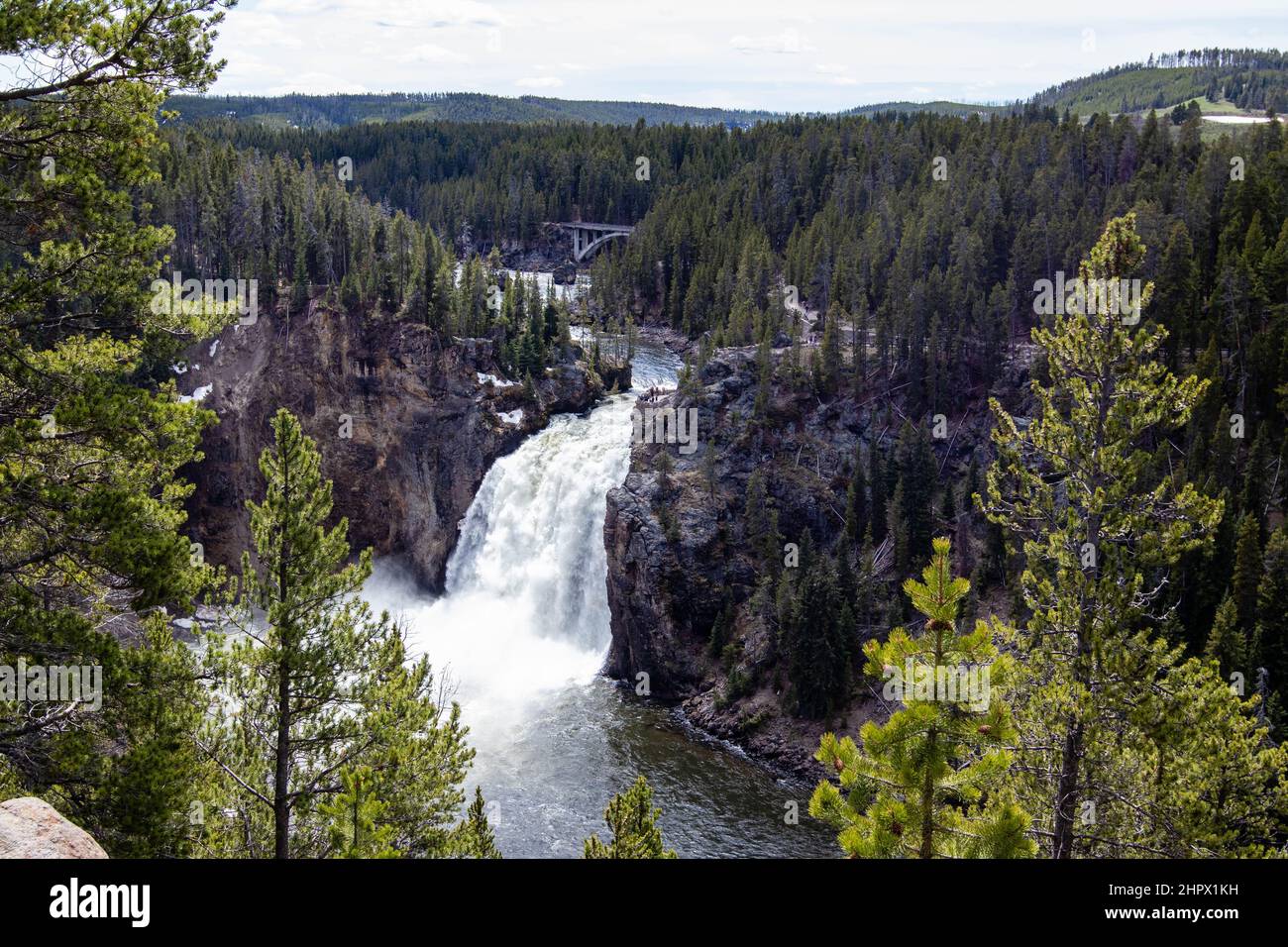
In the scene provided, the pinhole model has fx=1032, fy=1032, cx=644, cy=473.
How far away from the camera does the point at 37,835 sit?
11461 millimetres

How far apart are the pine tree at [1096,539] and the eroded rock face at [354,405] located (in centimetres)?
6334

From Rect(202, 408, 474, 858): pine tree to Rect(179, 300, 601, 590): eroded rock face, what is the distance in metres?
60.7

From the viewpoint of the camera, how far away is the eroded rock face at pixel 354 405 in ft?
267

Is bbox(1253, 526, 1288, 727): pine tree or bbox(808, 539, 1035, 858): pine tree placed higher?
bbox(808, 539, 1035, 858): pine tree

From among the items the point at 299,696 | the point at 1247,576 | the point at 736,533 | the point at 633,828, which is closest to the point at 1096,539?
the point at 633,828

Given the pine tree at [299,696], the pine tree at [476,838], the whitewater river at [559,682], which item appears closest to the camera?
the pine tree at [299,696]

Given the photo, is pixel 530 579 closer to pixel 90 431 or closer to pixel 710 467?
pixel 710 467

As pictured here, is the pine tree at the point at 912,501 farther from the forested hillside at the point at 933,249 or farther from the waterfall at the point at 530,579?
the waterfall at the point at 530,579

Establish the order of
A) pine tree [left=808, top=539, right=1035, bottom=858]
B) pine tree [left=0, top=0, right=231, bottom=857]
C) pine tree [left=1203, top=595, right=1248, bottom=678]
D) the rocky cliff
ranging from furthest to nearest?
1. the rocky cliff
2. pine tree [left=1203, top=595, right=1248, bottom=678]
3. pine tree [left=0, top=0, right=231, bottom=857]
4. pine tree [left=808, top=539, right=1035, bottom=858]

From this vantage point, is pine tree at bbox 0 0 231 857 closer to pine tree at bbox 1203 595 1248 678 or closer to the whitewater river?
the whitewater river

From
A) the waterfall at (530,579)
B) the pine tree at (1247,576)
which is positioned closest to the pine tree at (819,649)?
the waterfall at (530,579)

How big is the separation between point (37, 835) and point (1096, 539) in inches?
667

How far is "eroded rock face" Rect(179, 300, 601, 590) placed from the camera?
8131 centimetres

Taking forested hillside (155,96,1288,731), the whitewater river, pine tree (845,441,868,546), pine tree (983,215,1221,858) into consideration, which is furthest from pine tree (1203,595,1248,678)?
pine tree (983,215,1221,858)
